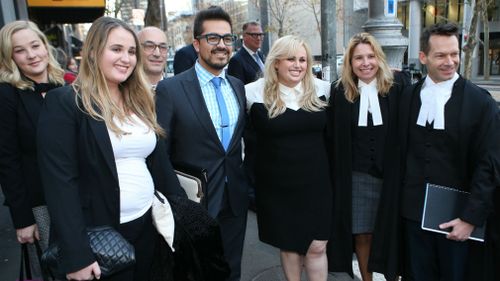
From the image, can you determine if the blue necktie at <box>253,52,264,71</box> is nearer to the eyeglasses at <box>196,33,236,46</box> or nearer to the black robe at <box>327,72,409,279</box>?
the black robe at <box>327,72,409,279</box>

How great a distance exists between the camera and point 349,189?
9.85ft

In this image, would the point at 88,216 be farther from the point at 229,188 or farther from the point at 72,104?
the point at 229,188

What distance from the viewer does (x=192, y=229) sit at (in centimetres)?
227

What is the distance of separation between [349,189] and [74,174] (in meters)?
1.94

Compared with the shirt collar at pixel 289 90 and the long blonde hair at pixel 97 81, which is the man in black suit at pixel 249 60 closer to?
the shirt collar at pixel 289 90

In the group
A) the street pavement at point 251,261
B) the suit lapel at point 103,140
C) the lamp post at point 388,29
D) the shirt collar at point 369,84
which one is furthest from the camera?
the lamp post at point 388,29

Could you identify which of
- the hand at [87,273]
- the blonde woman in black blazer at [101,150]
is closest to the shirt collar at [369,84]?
the blonde woman in black blazer at [101,150]

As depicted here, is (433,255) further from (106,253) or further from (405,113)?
(106,253)

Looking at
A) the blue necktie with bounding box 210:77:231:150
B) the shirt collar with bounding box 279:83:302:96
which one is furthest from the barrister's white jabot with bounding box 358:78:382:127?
the blue necktie with bounding box 210:77:231:150

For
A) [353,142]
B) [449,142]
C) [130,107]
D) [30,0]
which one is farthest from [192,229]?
[30,0]

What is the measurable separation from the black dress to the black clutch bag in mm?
1328

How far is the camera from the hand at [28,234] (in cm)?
253

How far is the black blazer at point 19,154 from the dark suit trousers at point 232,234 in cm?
120

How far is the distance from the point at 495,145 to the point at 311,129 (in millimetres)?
1141
